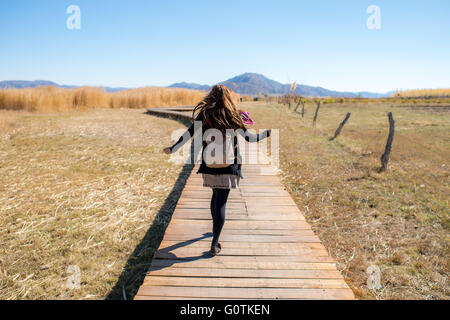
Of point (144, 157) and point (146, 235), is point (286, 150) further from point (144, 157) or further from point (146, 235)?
point (146, 235)

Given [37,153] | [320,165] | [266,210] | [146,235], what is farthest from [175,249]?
[37,153]

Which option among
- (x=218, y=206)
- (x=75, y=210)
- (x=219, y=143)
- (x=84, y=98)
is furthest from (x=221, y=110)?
(x=84, y=98)

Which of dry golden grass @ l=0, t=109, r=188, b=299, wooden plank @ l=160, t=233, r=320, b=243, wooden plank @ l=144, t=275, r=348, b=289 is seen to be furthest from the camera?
wooden plank @ l=160, t=233, r=320, b=243

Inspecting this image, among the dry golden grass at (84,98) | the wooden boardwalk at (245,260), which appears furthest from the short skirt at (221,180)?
the dry golden grass at (84,98)

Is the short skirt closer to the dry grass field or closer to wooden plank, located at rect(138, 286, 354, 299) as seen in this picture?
wooden plank, located at rect(138, 286, 354, 299)

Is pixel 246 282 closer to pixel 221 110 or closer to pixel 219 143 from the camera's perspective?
pixel 219 143

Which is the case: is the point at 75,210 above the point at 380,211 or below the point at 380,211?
above

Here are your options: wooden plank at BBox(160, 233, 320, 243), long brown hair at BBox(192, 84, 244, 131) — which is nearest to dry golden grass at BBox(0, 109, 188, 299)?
wooden plank at BBox(160, 233, 320, 243)

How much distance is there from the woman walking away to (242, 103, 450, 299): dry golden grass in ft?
6.11

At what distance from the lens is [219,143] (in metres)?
3.05

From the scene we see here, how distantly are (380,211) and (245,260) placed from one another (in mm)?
3854

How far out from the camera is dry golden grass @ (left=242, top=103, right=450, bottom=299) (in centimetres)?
367

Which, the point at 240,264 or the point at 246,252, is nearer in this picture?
the point at 240,264

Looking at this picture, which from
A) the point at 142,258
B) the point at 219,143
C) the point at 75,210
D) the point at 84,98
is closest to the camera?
the point at 219,143
